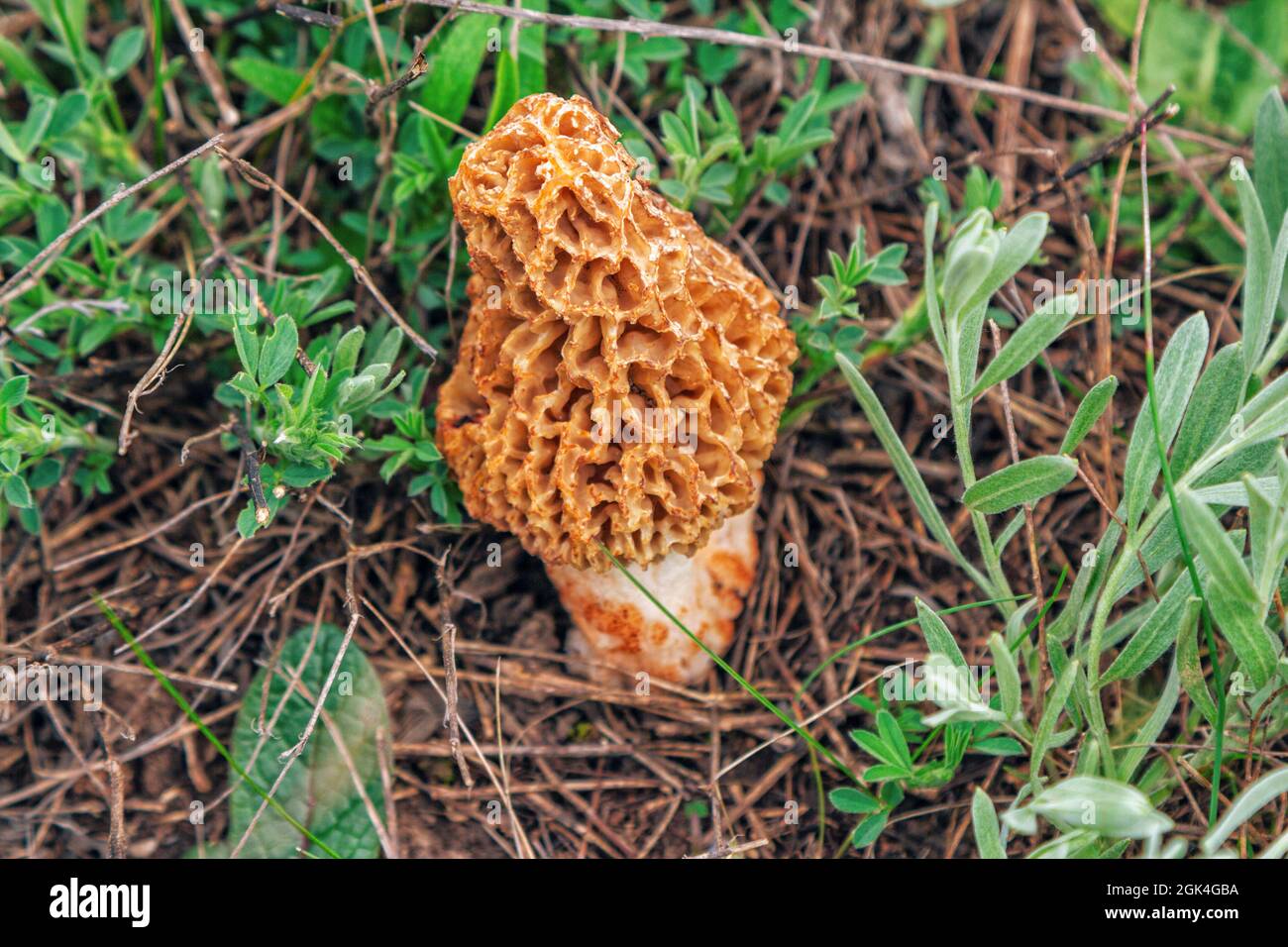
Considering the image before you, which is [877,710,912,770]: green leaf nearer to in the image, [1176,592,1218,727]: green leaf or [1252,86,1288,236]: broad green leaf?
[1176,592,1218,727]: green leaf

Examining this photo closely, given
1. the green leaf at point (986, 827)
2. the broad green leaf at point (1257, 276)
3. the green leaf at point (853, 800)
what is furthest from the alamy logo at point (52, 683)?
the broad green leaf at point (1257, 276)

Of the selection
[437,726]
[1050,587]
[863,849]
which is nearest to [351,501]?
[437,726]

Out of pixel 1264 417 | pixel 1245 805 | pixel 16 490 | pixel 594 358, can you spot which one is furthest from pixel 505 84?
pixel 1245 805

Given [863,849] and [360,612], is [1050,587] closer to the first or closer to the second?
[863,849]

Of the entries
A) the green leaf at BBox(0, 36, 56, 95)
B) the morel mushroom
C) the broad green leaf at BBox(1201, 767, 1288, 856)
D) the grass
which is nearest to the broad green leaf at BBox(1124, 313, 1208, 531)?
the grass

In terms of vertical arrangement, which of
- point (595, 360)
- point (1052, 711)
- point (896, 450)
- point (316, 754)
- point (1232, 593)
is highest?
point (595, 360)

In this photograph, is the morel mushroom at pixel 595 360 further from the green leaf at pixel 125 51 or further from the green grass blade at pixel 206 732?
the green leaf at pixel 125 51
